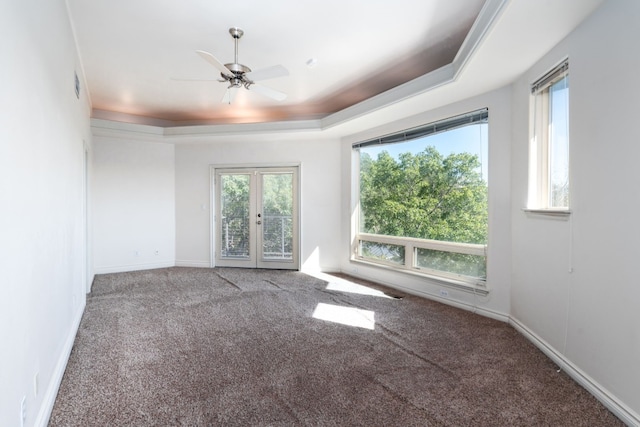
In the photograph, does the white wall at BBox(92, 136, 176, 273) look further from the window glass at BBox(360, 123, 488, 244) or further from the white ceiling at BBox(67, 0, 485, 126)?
the window glass at BBox(360, 123, 488, 244)

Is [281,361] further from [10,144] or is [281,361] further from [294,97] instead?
[294,97]

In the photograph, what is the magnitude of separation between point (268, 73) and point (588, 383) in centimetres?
341

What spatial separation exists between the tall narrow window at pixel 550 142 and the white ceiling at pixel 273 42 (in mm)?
884

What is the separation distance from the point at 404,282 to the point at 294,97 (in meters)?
3.19

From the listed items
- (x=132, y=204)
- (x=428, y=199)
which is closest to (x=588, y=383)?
(x=428, y=199)

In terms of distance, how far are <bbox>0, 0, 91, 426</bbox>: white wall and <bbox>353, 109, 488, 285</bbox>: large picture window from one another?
3.83 m

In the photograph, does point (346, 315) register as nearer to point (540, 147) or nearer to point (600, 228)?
point (600, 228)

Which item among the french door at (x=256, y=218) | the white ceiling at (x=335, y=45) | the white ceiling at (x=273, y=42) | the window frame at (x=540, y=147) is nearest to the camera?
the white ceiling at (x=335, y=45)

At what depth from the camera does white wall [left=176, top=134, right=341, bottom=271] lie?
19.3ft

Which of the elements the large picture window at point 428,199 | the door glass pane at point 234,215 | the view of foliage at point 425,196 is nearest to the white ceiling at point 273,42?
the large picture window at point 428,199

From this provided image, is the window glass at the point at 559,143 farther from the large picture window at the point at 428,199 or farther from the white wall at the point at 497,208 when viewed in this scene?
the large picture window at the point at 428,199

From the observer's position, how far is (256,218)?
6281 mm

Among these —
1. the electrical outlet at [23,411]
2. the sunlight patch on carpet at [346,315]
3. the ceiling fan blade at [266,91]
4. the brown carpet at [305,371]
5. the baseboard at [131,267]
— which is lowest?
the brown carpet at [305,371]

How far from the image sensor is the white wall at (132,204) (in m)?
5.68
